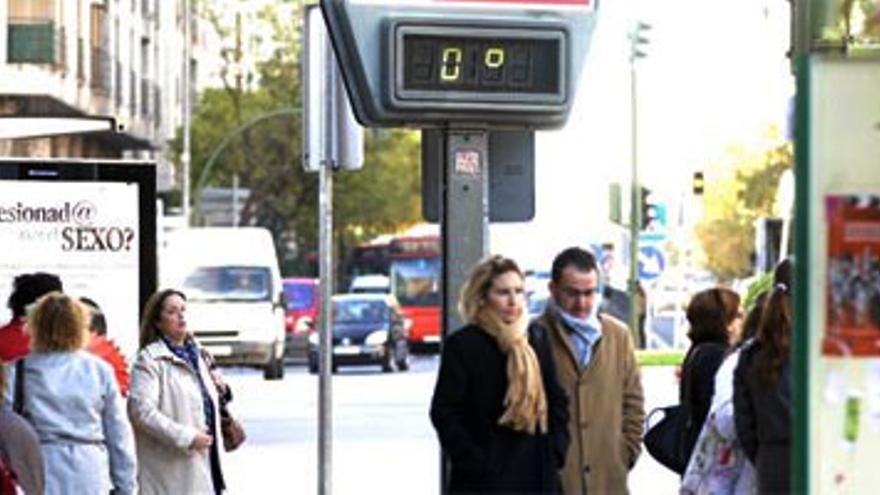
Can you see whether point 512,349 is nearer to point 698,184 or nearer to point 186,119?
point 698,184

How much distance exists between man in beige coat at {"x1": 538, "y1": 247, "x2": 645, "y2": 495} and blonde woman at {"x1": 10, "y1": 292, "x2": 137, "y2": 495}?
2865 mm

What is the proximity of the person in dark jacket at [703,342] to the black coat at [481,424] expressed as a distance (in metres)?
2.27

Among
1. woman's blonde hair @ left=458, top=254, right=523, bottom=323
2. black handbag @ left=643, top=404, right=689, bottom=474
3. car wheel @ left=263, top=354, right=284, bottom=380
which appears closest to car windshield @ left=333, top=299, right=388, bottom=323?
car wheel @ left=263, top=354, right=284, bottom=380

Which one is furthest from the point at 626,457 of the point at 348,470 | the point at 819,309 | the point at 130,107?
the point at 130,107

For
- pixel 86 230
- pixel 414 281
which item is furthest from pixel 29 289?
pixel 414 281

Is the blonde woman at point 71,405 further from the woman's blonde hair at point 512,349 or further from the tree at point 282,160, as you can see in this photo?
the tree at point 282,160

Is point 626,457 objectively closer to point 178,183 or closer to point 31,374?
point 31,374

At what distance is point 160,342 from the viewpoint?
1345 centimetres

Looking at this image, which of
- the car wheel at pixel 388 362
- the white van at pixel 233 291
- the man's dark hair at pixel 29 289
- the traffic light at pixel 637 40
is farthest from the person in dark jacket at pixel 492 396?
the traffic light at pixel 637 40

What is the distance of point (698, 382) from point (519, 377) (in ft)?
8.21

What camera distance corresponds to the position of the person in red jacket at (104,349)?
13977mm

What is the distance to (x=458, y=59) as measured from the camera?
11.1 m

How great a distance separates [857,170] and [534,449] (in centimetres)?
262

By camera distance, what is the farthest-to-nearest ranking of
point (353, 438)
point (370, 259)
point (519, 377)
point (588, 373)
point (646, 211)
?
point (370, 259), point (646, 211), point (353, 438), point (588, 373), point (519, 377)
